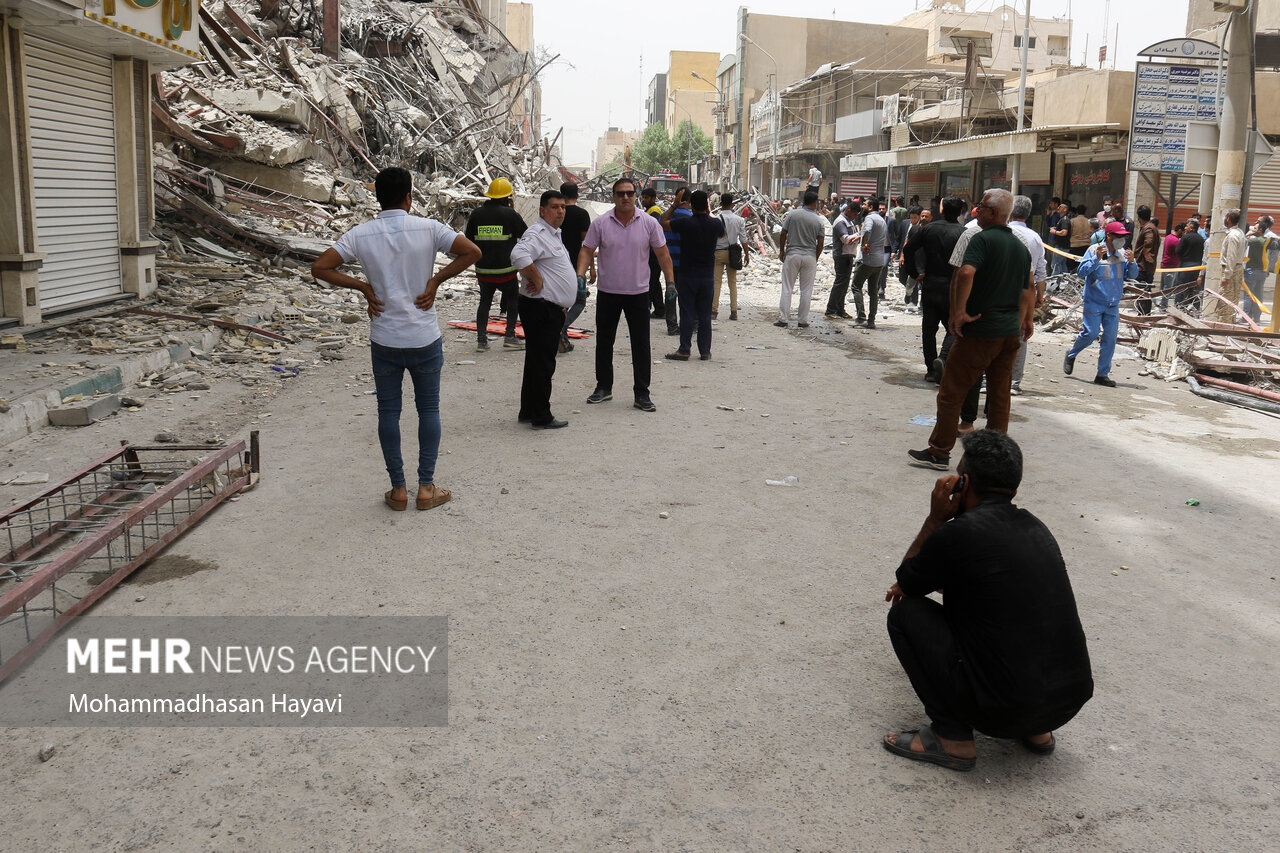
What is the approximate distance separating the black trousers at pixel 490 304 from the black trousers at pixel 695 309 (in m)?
1.77

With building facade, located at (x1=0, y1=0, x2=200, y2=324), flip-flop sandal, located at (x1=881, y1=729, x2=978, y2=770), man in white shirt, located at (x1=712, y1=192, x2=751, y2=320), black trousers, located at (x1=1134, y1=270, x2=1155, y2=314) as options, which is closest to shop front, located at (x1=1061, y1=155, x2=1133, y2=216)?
black trousers, located at (x1=1134, y1=270, x2=1155, y2=314)

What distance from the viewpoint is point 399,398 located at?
5.46m

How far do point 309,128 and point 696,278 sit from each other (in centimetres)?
1260

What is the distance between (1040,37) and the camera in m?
70.0

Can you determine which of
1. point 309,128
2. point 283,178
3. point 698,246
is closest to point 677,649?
point 698,246

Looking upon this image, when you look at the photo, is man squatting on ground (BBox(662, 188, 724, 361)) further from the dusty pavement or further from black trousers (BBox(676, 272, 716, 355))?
the dusty pavement

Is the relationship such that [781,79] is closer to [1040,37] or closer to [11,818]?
[1040,37]

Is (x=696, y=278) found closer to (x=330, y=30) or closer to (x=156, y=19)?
(x=156, y=19)

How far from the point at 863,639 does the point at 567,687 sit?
1219 mm

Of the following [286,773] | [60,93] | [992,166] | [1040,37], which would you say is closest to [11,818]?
[286,773]

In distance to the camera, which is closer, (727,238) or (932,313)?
(932,313)

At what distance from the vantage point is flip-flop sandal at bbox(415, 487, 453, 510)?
5359 mm

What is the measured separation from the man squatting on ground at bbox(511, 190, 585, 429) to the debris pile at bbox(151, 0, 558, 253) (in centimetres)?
934

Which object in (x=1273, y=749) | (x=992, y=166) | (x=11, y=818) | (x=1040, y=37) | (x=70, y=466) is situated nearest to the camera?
(x=11, y=818)
